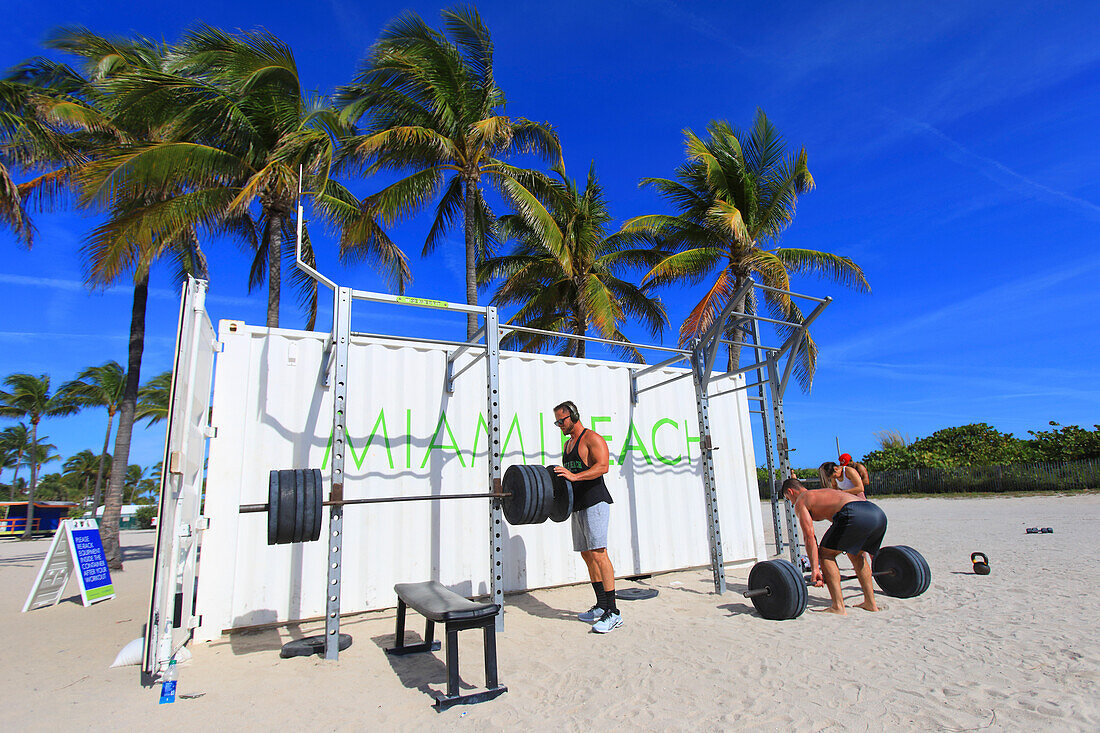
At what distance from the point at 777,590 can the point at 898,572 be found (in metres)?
1.39

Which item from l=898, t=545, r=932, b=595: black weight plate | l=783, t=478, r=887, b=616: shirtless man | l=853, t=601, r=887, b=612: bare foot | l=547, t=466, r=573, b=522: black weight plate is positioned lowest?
l=853, t=601, r=887, b=612: bare foot

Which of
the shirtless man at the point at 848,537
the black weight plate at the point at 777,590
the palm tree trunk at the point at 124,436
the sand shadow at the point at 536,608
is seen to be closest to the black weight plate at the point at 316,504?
the sand shadow at the point at 536,608

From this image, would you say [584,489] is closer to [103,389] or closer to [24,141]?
[24,141]

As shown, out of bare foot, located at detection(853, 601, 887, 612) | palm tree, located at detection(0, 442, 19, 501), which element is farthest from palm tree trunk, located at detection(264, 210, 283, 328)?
palm tree, located at detection(0, 442, 19, 501)

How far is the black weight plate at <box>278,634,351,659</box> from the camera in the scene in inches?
145

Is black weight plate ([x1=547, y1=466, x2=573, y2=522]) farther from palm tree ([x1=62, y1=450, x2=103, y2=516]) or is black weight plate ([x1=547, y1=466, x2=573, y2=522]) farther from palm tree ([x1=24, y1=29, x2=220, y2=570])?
palm tree ([x1=62, y1=450, x2=103, y2=516])

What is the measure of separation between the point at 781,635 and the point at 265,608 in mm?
3821

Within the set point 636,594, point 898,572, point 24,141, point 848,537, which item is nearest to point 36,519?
point 24,141

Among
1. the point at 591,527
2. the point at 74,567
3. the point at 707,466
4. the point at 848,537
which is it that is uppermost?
the point at 707,466

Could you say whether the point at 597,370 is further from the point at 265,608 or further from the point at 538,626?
the point at 265,608

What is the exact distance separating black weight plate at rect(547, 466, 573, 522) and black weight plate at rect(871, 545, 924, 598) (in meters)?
2.95

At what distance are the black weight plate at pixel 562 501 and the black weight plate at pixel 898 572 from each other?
295 centimetres

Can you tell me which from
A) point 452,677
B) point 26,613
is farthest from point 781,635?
point 26,613

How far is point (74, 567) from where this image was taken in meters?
6.46
